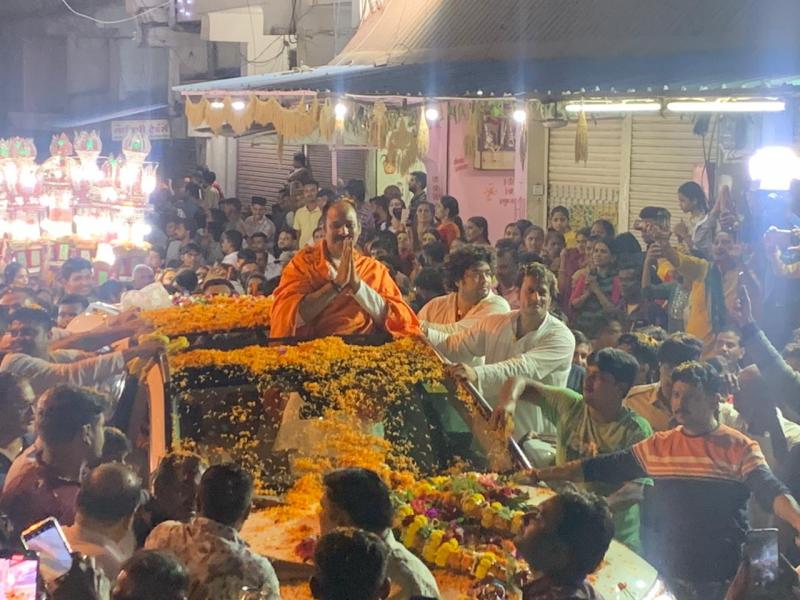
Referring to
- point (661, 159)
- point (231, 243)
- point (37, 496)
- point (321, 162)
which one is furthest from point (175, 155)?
point (37, 496)

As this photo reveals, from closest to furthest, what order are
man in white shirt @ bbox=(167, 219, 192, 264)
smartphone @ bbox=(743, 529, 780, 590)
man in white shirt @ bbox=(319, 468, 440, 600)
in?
1. man in white shirt @ bbox=(319, 468, 440, 600)
2. smartphone @ bbox=(743, 529, 780, 590)
3. man in white shirt @ bbox=(167, 219, 192, 264)

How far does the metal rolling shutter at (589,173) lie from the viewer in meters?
14.5

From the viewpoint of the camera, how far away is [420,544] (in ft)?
16.0

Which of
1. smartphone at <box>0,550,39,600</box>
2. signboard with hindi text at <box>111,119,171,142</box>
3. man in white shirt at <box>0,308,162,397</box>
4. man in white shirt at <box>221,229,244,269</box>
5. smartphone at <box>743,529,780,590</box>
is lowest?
smartphone at <box>743,529,780,590</box>

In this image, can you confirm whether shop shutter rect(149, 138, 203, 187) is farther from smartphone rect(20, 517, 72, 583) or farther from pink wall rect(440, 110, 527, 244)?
smartphone rect(20, 517, 72, 583)

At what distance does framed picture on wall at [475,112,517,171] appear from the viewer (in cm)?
1650

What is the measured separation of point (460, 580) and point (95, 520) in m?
1.45

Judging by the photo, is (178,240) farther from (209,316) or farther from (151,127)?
(151,127)

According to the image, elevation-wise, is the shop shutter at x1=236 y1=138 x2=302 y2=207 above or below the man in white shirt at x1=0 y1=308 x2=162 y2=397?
above

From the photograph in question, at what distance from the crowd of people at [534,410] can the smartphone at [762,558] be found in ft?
2.08

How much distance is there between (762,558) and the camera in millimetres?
4434

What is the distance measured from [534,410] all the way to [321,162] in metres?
16.1

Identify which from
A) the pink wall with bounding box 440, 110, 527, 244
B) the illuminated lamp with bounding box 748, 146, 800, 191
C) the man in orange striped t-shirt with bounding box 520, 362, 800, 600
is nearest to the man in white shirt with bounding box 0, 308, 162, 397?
the man in orange striped t-shirt with bounding box 520, 362, 800, 600

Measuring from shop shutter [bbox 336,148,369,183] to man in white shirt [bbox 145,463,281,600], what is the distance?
15669 mm
